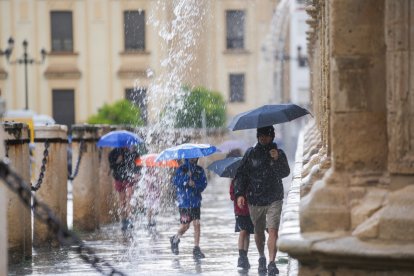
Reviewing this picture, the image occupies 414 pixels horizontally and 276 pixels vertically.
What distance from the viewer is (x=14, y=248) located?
1488cm

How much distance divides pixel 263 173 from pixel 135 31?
52.9 m

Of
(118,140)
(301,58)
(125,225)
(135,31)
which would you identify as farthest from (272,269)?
(135,31)

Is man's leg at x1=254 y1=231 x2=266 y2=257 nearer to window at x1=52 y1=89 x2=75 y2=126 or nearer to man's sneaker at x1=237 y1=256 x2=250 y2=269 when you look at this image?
man's sneaker at x1=237 y1=256 x2=250 y2=269

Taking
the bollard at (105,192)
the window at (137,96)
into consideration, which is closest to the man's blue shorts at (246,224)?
the bollard at (105,192)

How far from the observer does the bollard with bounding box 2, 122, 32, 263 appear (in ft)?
48.4

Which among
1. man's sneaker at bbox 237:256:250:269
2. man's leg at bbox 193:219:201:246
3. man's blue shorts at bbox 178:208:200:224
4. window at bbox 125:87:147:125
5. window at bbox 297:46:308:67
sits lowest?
man's sneaker at bbox 237:256:250:269

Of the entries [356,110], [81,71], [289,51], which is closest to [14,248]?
[356,110]

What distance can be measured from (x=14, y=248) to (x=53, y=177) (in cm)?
301

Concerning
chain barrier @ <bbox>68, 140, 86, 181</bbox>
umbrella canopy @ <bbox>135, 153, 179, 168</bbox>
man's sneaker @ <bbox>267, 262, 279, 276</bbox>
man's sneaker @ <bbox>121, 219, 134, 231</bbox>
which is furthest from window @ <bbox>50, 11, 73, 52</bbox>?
man's sneaker @ <bbox>267, 262, 279, 276</bbox>

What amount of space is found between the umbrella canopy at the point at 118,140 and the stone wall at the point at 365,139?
12.6 meters

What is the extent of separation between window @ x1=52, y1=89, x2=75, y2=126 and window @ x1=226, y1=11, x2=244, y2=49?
335 inches

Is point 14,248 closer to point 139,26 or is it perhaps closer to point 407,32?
point 407,32

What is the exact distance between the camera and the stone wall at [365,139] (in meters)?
8.10

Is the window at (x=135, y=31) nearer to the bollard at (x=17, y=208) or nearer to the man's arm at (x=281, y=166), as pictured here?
the bollard at (x=17, y=208)
